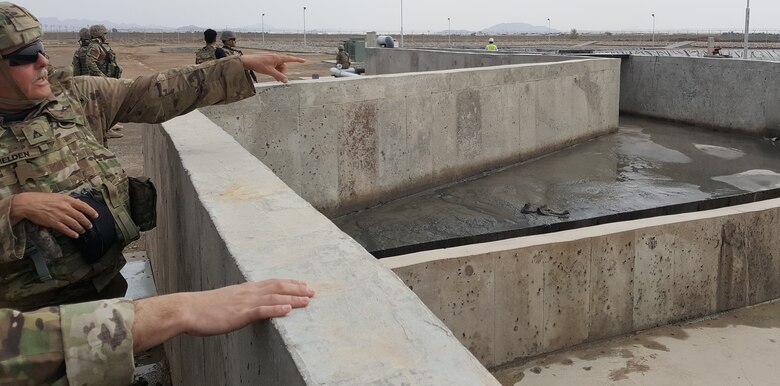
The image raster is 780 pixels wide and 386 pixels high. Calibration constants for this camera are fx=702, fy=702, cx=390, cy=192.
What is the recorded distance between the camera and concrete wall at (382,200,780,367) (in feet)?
16.1

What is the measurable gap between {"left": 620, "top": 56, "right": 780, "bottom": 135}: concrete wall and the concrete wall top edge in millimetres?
6853

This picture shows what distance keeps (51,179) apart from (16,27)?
1.82 feet

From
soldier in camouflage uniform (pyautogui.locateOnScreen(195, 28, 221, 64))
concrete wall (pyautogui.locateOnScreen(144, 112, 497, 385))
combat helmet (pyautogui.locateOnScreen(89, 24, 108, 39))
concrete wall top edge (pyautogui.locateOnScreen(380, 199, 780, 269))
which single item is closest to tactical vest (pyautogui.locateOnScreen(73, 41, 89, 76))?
combat helmet (pyautogui.locateOnScreen(89, 24, 108, 39))

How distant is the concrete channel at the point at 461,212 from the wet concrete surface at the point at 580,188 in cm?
5

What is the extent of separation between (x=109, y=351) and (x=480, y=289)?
3617 millimetres

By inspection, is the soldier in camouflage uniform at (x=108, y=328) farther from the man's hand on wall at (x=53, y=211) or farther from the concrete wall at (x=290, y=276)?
the man's hand on wall at (x=53, y=211)

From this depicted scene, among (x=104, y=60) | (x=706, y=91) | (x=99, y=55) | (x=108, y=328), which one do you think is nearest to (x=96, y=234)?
(x=108, y=328)

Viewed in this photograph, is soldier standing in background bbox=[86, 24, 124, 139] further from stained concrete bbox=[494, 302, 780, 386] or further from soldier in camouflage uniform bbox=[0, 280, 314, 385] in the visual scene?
soldier in camouflage uniform bbox=[0, 280, 314, 385]

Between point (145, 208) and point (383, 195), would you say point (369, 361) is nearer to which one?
point (145, 208)

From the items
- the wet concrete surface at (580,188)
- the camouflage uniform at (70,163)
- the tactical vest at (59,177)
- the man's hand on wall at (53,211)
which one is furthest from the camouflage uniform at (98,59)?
the man's hand on wall at (53,211)

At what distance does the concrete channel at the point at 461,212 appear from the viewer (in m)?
1.85

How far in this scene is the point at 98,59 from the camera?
1197 cm

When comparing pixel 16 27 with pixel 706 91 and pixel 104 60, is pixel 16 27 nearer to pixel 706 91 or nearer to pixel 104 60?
pixel 104 60

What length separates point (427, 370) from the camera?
153 centimetres
